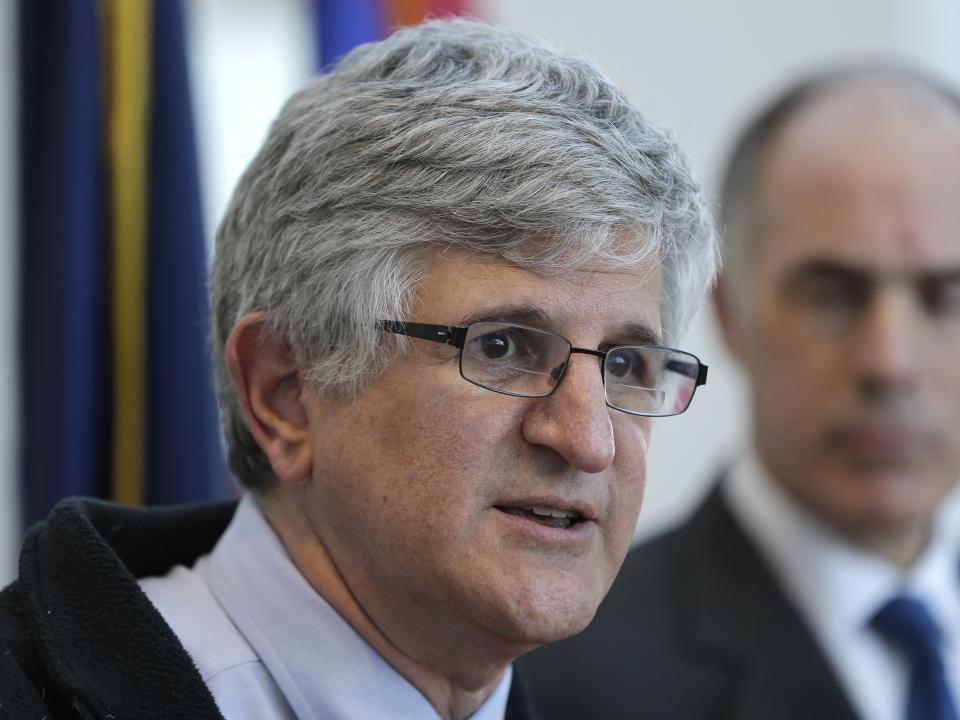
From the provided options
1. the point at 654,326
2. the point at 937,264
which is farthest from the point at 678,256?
the point at 937,264

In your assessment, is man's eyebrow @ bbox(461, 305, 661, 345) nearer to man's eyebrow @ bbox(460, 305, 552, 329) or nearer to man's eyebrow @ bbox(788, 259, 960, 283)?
man's eyebrow @ bbox(460, 305, 552, 329)

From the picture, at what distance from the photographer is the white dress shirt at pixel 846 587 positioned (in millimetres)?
3012

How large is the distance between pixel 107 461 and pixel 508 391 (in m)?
1.43

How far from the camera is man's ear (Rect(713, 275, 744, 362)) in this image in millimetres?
3388

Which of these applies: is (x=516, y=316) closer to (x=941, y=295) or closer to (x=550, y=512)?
(x=550, y=512)

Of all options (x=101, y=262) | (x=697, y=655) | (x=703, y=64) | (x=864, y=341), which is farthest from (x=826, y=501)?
(x=703, y=64)

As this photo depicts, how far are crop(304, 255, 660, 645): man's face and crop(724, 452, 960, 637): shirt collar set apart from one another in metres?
1.43

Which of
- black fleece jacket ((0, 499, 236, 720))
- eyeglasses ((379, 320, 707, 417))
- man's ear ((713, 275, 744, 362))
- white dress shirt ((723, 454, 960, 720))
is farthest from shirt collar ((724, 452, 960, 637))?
black fleece jacket ((0, 499, 236, 720))

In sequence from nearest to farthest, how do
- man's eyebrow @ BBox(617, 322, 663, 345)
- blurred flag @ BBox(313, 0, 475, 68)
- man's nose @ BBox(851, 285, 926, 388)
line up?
man's eyebrow @ BBox(617, 322, 663, 345)
man's nose @ BBox(851, 285, 926, 388)
blurred flag @ BBox(313, 0, 475, 68)

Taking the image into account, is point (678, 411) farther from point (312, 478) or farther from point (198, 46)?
point (198, 46)

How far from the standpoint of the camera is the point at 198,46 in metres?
3.77

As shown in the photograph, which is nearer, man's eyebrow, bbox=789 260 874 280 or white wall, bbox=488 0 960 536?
man's eyebrow, bbox=789 260 874 280

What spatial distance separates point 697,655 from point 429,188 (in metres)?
1.60

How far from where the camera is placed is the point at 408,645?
1846 millimetres
